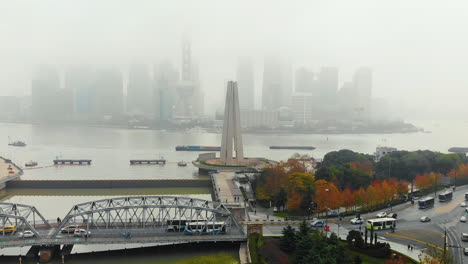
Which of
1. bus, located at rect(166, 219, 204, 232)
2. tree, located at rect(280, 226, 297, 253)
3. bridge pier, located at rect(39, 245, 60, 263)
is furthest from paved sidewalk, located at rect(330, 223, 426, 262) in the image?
bridge pier, located at rect(39, 245, 60, 263)

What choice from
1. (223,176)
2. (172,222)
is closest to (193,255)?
(172,222)

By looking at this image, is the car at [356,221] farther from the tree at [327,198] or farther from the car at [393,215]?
the car at [393,215]

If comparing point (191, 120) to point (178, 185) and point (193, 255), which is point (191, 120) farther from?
point (193, 255)

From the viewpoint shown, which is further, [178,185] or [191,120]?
[191,120]

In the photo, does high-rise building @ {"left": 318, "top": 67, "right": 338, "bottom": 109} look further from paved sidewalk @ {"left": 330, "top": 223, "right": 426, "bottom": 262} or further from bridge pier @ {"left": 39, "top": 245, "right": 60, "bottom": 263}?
bridge pier @ {"left": 39, "top": 245, "right": 60, "bottom": 263}

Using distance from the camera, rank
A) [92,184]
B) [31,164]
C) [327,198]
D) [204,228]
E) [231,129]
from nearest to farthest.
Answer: [204,228] → [327,198] → [92,184] → [231,129] → [31,164]

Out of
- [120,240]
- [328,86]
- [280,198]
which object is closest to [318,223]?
[280,198]

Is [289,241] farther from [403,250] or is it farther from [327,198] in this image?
[327,198]
